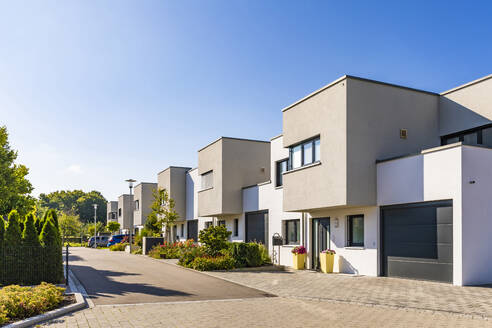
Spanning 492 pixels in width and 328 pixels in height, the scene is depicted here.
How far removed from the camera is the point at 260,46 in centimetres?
1634

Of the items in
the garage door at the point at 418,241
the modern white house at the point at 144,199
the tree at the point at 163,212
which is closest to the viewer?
the garage door at the point at 418,241

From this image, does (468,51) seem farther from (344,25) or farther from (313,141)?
(313,141)

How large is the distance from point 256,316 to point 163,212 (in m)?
24.4

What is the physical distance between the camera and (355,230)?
17.6 metres

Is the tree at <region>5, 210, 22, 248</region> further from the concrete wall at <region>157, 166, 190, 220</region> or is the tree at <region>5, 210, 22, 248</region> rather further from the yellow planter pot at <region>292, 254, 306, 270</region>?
the concrete wall at <region>157, 166, 190, 220</region>

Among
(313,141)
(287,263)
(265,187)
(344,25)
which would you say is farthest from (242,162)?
(344,25)

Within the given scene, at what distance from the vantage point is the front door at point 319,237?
1885 cm

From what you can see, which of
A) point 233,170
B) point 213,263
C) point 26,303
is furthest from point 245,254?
point 26,303

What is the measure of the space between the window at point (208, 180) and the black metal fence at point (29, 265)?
14.4 m

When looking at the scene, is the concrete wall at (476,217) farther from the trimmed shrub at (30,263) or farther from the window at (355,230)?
the trimmed shrub at (30,263)

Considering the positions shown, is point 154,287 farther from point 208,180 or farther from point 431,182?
point 208,180

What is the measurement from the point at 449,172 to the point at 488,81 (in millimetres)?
4474

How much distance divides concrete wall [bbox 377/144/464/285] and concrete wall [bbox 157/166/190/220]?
71.3 ft

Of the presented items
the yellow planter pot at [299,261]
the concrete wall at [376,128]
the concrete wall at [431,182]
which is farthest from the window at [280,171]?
the concrete wall at [431,182]
